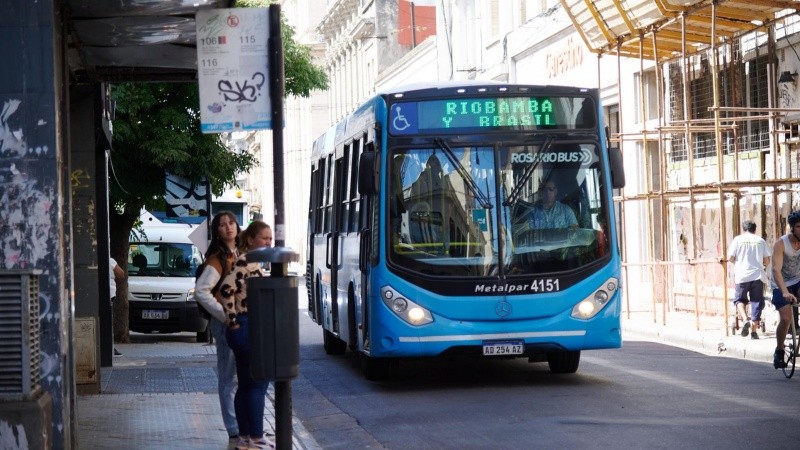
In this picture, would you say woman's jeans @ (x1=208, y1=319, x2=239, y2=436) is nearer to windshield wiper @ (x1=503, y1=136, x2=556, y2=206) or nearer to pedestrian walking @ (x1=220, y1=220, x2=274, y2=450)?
pedestrian walking @ (x1=220, y1=220, x2=274, y2=450)

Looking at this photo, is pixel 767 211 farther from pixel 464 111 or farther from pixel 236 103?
pixel 236 103

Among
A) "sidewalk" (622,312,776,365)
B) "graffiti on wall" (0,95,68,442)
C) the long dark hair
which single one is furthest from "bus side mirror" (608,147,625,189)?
"graffiti on wall" (0,95,68,442)

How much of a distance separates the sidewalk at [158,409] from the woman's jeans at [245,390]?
1.64ft

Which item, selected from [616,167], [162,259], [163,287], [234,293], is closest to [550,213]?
[616,167]

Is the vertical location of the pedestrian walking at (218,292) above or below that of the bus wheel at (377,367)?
above

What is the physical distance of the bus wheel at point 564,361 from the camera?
1545 cm

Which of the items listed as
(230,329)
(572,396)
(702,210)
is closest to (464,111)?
(572,396)

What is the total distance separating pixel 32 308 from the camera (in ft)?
26.2

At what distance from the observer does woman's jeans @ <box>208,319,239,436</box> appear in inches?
411

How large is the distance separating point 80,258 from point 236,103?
7.46 meters

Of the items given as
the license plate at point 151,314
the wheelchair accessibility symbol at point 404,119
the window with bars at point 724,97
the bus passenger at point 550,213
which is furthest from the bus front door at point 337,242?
the license plate at point 151,314

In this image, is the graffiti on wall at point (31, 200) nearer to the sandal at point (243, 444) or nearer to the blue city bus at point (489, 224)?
the sandal at point (243, 444)

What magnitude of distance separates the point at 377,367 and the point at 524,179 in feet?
8.89

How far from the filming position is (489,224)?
1437 centimetres
